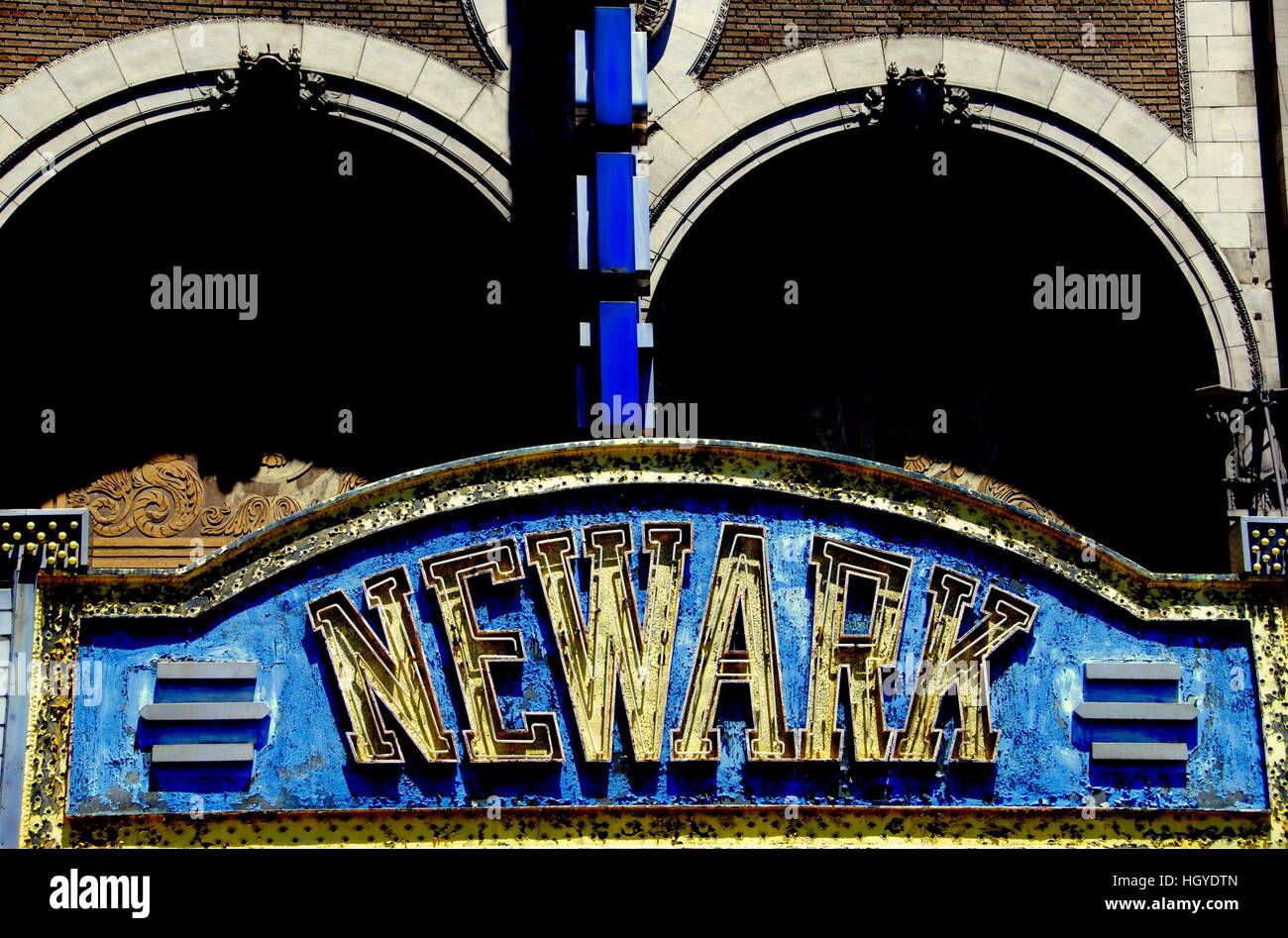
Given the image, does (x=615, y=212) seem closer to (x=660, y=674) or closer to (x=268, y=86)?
(x=268, y=86)

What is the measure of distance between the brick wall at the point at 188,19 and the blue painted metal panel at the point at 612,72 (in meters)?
1.67

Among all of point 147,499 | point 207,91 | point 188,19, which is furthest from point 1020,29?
point 147,499

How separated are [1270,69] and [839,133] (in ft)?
14.7

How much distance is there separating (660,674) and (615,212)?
19.8 feet

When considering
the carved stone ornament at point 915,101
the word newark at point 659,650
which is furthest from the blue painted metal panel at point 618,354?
the word newark at point 659,650

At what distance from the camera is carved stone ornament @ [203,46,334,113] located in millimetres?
20688

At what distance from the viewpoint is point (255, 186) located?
71.3 ft

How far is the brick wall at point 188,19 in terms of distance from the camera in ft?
68.0

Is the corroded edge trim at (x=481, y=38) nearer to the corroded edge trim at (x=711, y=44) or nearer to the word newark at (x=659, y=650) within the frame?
the corroded edge trim at (x=711, y=44)

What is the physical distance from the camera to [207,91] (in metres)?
20.7

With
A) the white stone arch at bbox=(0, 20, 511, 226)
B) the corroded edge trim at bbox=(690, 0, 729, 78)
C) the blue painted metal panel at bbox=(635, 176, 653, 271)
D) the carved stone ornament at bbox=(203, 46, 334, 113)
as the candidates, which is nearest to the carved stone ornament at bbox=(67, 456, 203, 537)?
the white stone arch at bbox=(0, 20, 511, 226)

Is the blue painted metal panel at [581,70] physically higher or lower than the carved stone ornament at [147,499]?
higher

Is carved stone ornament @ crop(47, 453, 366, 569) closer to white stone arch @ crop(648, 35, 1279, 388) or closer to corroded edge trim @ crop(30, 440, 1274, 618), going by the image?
white stone arch @ crop(648, 35, 1279, 388)

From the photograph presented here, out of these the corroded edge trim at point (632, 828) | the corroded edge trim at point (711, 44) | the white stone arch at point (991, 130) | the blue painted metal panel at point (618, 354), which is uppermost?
the corroded edge trim at point (711, 44)
